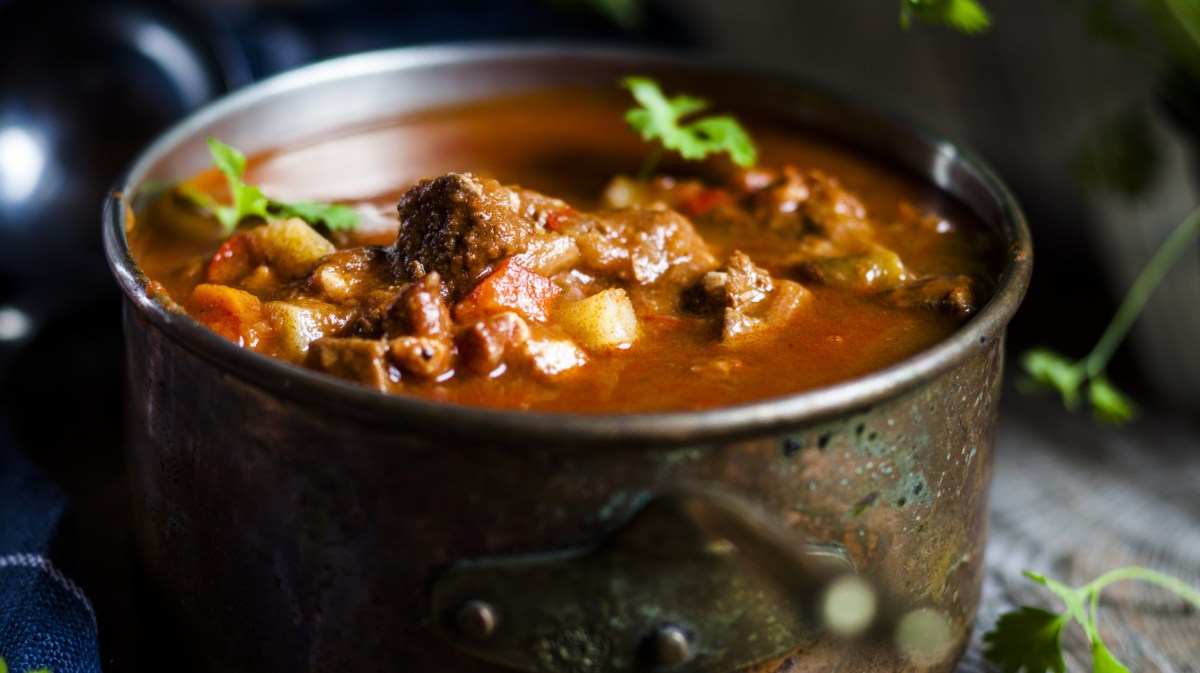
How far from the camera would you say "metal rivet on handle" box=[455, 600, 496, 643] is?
1.79 m

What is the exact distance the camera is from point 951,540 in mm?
2127

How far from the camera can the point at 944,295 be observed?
2.26 meters

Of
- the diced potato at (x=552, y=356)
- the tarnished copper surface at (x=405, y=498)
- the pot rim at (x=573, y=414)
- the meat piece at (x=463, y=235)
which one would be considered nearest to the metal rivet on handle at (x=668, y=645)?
the tarnished copper surface at (x=405, y=498)

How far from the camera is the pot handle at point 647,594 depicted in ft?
5.65

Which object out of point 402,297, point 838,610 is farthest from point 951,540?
point 402,297

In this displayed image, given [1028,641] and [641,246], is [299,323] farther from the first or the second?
[1028,641]

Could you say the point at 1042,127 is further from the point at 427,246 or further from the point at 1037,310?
the point at 427,246

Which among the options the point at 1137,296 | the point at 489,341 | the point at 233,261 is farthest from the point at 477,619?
the point at 1137,296

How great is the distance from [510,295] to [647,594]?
0.62 m

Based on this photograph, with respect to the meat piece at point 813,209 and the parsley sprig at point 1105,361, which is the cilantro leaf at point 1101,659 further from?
the parsley sprig at point 1105,361

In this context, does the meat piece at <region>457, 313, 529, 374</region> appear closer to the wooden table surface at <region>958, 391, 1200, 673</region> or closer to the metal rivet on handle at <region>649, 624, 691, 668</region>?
the metal rivet on handle at <region>649, 624, 691, 668</region>

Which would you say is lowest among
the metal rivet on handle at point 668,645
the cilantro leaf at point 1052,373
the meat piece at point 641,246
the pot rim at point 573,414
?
the cilantro leaf at point 1052,373

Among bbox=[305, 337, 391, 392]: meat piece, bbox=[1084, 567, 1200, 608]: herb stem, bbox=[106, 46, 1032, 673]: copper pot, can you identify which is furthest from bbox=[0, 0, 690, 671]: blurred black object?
bbox=[1084, 567, 1200, 608]: herb stem

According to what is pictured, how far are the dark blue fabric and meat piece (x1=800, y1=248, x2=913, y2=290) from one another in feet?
4.89
